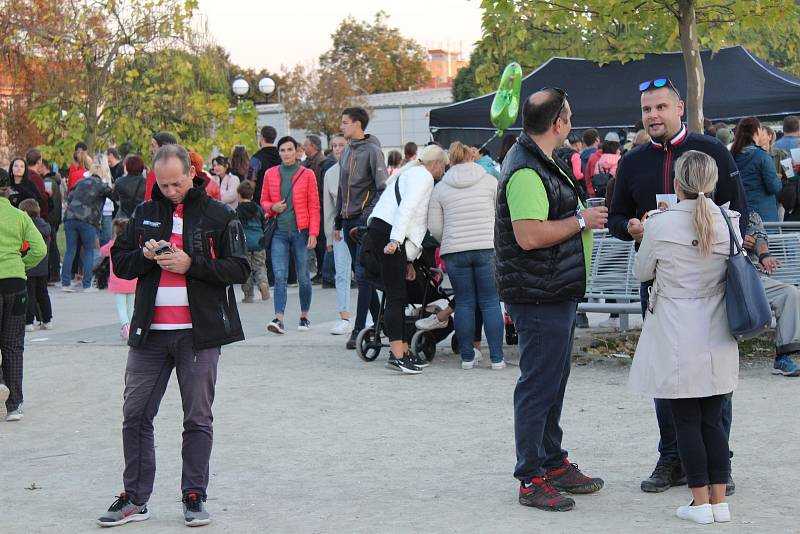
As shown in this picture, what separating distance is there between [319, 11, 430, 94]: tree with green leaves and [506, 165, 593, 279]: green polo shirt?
229 ft

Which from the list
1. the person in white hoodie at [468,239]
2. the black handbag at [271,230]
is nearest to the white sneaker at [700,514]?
the person in white hoodie at [468,239]

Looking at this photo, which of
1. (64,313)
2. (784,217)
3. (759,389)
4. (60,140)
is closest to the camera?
(759,389)

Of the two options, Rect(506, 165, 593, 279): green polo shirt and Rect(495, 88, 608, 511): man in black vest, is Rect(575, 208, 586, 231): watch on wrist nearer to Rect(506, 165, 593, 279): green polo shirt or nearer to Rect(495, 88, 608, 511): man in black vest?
Rect(495, 88, 608, 511): man in black vest

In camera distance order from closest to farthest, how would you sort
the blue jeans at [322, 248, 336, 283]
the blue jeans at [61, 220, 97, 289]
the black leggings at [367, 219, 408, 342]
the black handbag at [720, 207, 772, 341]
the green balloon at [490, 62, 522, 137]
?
the black handbag at [720, 207, 772, 341] → the black leggings at [367, 219, 408, 342] → the green balloon at [490, 62, 522, 137] → the blue jeans at [322, 248, 336, 283] → the blue jeans at [61, 220, 97, 289]

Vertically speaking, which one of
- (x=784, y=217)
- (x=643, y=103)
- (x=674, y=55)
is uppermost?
(x=674, y=55)

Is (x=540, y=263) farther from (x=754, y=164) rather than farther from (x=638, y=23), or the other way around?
(x=638, y=23)

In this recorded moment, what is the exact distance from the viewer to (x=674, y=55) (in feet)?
57.2

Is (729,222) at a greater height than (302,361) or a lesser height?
greater

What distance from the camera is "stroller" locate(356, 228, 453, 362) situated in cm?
1008

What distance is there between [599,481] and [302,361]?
4.86 m

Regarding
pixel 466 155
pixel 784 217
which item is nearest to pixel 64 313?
Answer: pixel 466 155

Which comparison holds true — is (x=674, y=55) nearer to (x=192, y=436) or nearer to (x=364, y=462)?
(x=364, y=462)

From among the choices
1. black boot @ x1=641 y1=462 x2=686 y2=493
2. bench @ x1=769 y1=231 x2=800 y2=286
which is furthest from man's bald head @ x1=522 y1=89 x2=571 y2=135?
bench @ x1=769 y1=231 x2=800 y2=286

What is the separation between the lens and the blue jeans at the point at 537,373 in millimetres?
5688
